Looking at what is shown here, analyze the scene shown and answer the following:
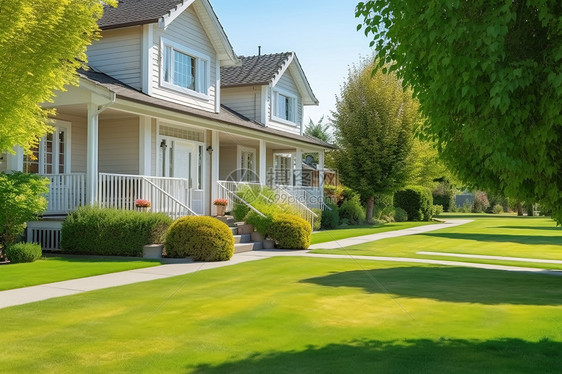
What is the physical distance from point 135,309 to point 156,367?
2668 mm

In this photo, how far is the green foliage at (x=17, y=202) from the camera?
1269cm

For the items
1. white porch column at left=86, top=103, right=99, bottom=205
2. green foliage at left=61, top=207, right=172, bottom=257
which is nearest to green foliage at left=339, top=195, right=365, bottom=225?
green foliage at left=61, top=207, right=172, bottom=257

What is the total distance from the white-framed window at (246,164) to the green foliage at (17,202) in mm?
11624

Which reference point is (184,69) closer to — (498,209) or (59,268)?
(59,268)

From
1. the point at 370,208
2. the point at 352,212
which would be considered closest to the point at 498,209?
the point at 370,208

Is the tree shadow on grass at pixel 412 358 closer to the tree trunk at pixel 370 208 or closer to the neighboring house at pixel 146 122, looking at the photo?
the neighboring house at pixel 146 122

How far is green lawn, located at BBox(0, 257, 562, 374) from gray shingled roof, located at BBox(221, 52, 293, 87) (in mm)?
16628

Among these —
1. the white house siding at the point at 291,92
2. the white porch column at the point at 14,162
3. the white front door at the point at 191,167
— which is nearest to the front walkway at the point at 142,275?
the white front door at the point at 191,167

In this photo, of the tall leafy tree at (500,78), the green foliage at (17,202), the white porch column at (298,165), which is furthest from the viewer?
the white porch column at (298,165)

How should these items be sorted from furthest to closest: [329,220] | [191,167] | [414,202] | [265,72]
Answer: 1. [414,202]
2. [329,220]
3. [265,72]
4. [191,167]

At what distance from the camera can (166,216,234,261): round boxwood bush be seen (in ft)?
→ 43.7

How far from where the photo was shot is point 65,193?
15.1 metres

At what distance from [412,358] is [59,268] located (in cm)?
886

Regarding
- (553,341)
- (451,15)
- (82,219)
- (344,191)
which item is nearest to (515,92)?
(451,15)
